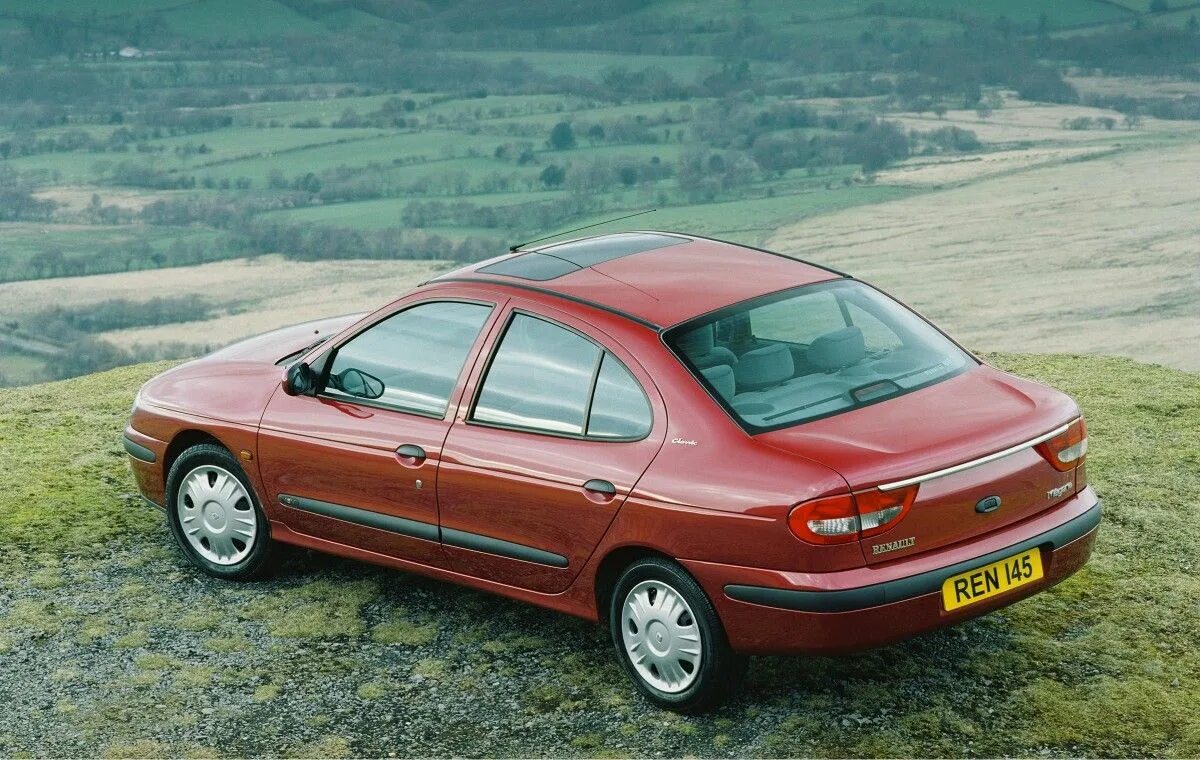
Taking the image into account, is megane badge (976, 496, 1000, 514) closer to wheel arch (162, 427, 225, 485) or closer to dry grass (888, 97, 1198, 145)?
wheel arch (162, 427, 225, 485)

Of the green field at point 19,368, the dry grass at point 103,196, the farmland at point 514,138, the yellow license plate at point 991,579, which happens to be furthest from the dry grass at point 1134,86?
the yellow license plate at point 991,579

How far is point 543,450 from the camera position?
15.9 feet

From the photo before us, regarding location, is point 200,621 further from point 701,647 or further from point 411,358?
point 701,647

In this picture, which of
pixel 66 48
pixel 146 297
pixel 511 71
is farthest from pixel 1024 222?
pixel 66 48

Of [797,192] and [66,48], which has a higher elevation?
[66,48]

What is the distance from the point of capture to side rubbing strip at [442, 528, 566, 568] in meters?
4.89

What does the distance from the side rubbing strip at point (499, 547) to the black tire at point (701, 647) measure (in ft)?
0.91

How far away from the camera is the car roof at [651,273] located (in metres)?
4.93

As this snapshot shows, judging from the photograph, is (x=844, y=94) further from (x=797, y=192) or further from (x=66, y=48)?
(x=66, y=48)

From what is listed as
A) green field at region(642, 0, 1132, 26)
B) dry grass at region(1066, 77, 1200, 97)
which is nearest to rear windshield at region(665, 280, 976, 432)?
dry grass at region(1066, 77, 1200, 97)

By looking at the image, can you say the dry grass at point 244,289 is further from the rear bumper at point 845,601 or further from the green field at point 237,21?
the green field at point 237,21

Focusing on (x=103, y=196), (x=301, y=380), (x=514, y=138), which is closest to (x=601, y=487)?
(x=301, y=380)

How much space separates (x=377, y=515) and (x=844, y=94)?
124m

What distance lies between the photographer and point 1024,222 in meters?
76.2
